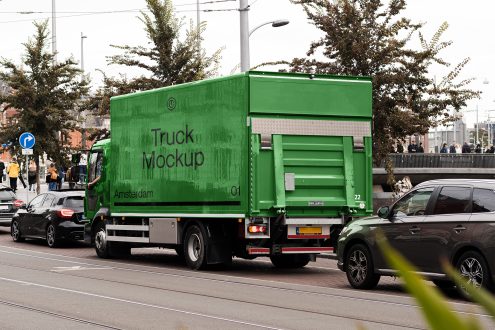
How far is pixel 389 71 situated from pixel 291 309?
576 inches

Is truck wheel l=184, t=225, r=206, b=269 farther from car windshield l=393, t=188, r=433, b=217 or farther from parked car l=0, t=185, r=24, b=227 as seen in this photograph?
parked car l=0, t=185, r=24, b=227

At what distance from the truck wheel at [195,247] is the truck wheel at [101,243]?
3198 millimetres

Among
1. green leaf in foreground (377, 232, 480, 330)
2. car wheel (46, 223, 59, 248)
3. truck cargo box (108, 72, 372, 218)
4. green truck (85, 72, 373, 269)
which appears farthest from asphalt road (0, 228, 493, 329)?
green leaf in foreground (377, 232, 480, 330)

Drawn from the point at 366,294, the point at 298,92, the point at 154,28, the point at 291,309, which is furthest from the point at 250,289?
the point at 154,28

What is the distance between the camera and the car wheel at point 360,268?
1471 centimetres

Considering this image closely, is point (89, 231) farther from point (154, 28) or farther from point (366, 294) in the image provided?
point (154, 28)

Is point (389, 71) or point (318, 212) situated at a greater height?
point (389, 71)

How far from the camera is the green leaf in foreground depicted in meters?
0.69

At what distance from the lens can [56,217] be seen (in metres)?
24.8

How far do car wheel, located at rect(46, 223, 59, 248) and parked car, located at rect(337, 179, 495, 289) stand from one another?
11.1 meters

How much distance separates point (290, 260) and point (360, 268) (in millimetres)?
4542

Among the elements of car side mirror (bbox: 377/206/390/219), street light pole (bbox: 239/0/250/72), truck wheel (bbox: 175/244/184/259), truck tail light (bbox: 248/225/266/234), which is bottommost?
truck wheel (bbox: 175/244/184/259)

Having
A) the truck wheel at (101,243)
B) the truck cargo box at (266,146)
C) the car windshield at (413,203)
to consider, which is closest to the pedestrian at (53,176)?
the truck wheel at (101,243)

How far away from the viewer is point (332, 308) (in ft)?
40.8
